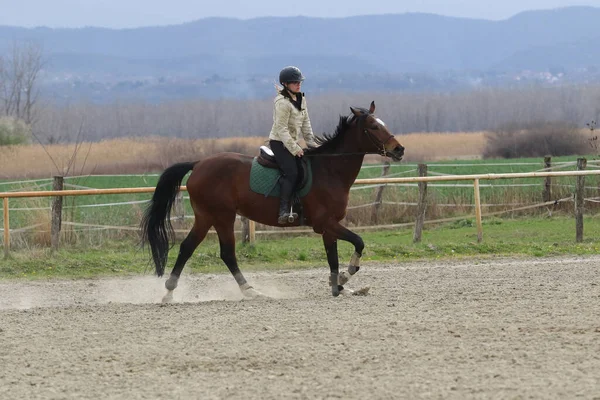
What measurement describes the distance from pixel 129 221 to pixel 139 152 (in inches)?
784

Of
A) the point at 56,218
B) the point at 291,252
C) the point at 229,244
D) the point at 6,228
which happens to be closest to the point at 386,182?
the point at 291,252

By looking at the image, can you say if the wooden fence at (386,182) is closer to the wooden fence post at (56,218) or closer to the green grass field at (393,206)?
the wooden fence post at (56,218)

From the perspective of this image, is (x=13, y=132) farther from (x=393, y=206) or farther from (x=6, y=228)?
(x=6, y=228)

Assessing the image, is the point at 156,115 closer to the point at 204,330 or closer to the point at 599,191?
the point at 599,191

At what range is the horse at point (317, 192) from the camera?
10.8m

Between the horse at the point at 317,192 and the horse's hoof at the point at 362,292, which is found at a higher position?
the horse at the point at 317,192

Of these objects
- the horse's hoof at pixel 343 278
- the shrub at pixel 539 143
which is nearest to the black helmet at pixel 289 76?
the horse's hoof at pixel 343 278

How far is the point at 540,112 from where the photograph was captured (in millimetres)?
102938

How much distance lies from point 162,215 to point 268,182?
1409 mm

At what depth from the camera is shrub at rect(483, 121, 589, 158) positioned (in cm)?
4216

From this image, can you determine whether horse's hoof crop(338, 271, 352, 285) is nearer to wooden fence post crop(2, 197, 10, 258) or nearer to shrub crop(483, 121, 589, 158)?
wooden fence post crop(2, 197, 10, 258)

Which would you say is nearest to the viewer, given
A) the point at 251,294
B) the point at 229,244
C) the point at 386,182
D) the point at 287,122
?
the point at 287,122

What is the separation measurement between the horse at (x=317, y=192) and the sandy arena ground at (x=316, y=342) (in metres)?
0.46

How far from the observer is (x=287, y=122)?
1080 cm
